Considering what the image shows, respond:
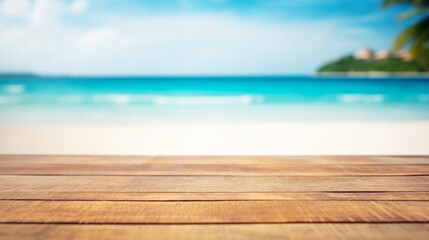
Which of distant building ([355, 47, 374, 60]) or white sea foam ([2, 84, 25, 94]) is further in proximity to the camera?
distant building ([355, 47, 374, 60])

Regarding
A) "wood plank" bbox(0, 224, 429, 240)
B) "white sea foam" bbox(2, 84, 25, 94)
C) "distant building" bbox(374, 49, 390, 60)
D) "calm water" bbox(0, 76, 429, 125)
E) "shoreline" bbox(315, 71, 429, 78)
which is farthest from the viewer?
"distant building" bbox(374, 49, 390, 60)

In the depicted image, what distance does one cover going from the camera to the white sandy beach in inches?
107

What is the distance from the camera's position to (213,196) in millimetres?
751

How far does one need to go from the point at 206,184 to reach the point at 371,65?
89.3 ft

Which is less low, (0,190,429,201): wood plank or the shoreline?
the shoreline

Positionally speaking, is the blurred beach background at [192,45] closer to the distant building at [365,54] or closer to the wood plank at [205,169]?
the distant building at [365,54]

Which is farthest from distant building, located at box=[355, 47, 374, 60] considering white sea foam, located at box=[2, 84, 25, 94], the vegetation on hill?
white sea foam, located at box=[2, 84, 25, 94]

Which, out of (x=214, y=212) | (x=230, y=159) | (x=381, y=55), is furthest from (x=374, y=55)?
(x=214, y=212)

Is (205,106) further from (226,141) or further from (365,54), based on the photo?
(365,54)

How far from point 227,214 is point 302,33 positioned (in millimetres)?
18529

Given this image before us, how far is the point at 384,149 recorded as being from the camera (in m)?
2.84

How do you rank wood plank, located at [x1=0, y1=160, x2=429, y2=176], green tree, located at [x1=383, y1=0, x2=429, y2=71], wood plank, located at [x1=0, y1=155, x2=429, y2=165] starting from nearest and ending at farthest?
wood plank, located at [x1=0, y1=160, x2=429, y2=176] → wood plank, located at [x1=0, y1=155, x2=429, y2=165] → green tree, located at [x1=383, y1=0, x2=429, y2=71]

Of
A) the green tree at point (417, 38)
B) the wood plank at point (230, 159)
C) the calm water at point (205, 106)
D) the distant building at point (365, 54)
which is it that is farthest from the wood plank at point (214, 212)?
the distant building at point (365, 54)

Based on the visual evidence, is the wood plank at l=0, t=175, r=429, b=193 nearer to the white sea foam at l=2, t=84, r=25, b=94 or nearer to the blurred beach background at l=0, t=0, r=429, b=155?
the blurred beach background at l=0, t=0, r=429, b=155
